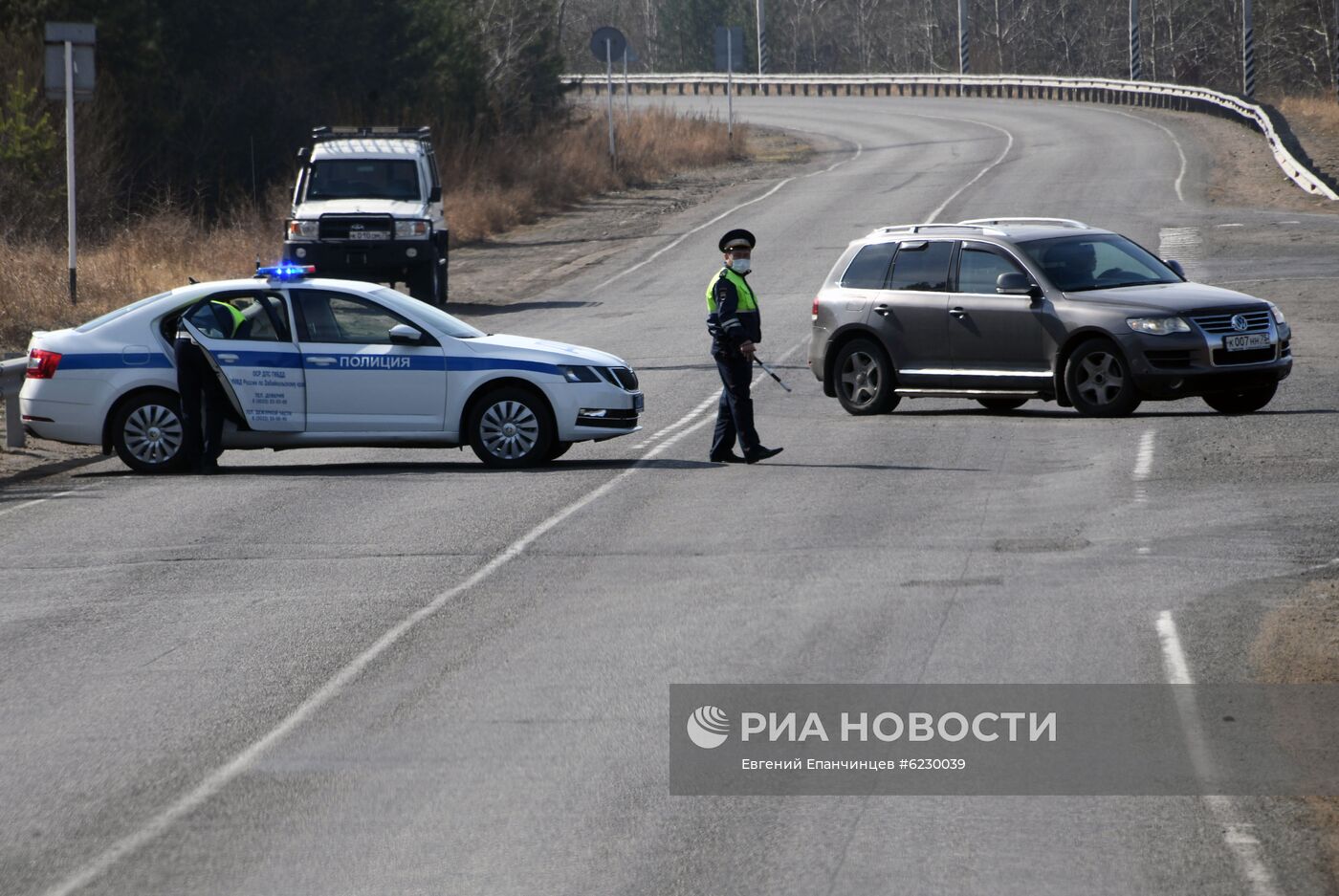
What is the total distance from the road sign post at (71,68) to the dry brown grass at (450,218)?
5.00 ft

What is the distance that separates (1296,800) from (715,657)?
2921 mm

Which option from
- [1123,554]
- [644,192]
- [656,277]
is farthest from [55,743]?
[644,192]

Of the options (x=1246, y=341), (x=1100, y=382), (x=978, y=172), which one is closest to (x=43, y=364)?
(x=1100, y=382)

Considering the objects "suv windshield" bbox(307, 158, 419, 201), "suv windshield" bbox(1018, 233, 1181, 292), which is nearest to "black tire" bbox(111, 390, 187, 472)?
"suv windshield" bbox(1018, 233, 1181, 292)

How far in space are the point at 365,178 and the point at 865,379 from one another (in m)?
12.1

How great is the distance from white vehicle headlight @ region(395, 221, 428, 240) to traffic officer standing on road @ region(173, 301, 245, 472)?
11.7 meters

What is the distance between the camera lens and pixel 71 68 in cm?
2403

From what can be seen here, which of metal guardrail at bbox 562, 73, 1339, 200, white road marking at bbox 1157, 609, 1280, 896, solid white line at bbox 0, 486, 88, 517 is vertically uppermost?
metal guardrail at bbox 562, 73, 1339, 200

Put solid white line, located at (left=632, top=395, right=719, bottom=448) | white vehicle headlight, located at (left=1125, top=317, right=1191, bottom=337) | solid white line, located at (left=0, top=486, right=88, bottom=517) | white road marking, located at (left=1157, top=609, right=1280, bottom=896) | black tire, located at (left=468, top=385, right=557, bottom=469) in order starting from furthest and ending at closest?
1. solid white line, located at (left=632, top=395, right=719, bottom=448)
2. white vehicle headlight, located at (left=1125, top=317, right=1191, bottom=337)
3. black tire, located at (left=468, top=385, right=557, bottom=469)
4. solid white line, located at (left=0, top=486, right=88, bottom=517)
5. white road marking, located at (left=1157, top=609, right=1280, bottom=896)

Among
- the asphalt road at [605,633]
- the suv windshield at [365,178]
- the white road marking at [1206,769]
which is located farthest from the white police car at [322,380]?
the suv windshield at [365,178]

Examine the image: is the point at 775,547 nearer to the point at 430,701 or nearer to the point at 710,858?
the point at 430,701

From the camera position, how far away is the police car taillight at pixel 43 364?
52.2 ft

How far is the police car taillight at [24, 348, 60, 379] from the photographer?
626 inches

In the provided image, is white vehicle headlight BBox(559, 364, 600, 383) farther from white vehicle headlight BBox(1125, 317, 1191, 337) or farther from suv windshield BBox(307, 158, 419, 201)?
suv windshield BBox(307, 158, 419, 201)
